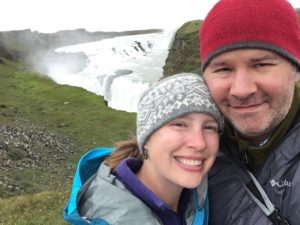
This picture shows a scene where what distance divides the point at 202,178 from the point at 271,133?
0.81m

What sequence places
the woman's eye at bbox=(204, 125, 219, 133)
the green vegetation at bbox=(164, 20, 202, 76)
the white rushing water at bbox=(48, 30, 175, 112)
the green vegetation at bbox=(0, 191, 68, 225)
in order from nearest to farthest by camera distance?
the woman's eye at bbox=(204, 125, 219, 133), the green vegetation at bbox=(0, 191, 68, 225), the white rushing water at bbox=(48, 30, 175, 112), the green vegetation at bbox=(164, 20, 202, 76)

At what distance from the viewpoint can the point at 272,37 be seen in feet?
12.7

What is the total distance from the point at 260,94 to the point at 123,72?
8243 cm

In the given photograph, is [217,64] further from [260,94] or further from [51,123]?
[51,123]

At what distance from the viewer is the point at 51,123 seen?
51781 millimetres

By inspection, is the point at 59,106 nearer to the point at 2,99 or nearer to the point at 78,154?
the point at 2,99

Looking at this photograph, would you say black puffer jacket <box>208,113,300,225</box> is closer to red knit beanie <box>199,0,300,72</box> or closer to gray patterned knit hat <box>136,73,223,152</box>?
gray patterned knit hat <box>136,73,223,152</box>

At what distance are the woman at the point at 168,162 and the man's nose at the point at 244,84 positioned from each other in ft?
1.61

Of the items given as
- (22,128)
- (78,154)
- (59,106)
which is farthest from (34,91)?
(78,154)

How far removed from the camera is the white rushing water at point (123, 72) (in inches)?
2746

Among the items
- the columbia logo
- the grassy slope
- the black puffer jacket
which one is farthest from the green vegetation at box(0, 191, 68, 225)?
the columbia logo

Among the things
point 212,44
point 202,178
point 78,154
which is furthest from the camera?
point 78,154

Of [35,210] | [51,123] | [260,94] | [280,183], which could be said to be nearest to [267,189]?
[280,183]

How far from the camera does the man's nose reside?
3.88 meters
